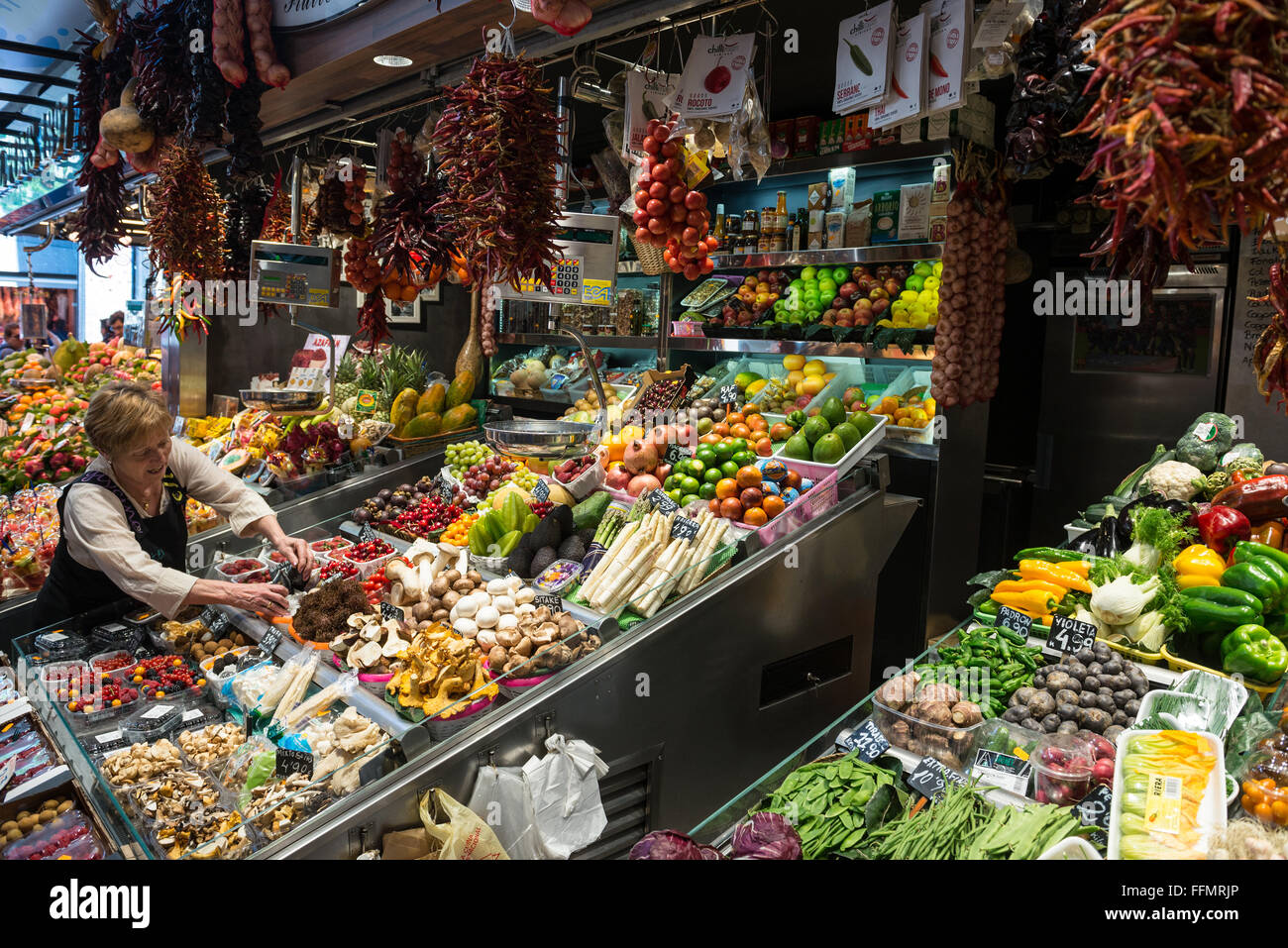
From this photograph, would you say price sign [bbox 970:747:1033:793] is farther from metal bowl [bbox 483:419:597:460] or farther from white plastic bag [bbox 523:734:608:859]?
metal bowl [bbox 483:419:597:460]

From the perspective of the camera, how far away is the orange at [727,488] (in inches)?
154

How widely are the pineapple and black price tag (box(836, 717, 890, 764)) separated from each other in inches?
169

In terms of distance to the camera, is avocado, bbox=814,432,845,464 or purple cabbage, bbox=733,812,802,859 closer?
purple cabbage, bbox=733,812,802,859

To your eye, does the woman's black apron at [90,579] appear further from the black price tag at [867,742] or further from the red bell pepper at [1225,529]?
the red bell pepper at [1225,529]

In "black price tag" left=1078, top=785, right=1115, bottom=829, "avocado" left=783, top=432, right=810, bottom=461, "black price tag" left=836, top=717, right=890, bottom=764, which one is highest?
"avocado" left=783, top=432, right=810, bottom=461

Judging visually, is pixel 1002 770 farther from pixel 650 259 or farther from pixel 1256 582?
pixel 650 259

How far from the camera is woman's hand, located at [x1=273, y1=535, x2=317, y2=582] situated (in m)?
3.78

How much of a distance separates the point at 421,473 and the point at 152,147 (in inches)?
107

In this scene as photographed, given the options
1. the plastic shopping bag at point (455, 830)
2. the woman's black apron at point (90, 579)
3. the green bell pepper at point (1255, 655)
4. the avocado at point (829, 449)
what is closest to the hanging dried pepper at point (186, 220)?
the woman's black apron at point (90, 579)

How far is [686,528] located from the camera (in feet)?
11.9

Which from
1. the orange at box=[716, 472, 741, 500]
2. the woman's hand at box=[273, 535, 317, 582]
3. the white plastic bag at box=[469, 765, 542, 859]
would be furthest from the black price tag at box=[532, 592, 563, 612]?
the woman's hand at box=[273, 535, 317, 582]

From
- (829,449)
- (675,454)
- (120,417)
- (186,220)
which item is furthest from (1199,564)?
(186,220)

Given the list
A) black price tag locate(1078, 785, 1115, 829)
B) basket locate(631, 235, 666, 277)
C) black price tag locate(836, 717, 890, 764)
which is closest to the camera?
black price tag locate(1078, 785, 1115, 829)
